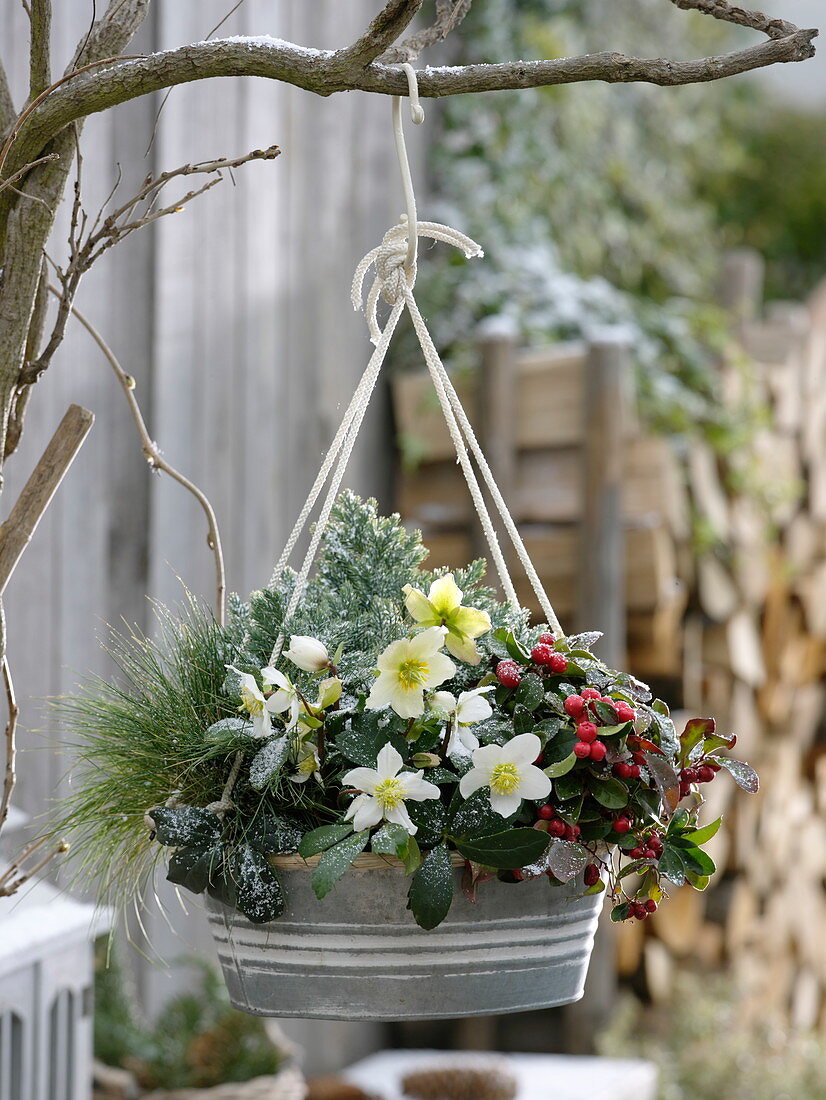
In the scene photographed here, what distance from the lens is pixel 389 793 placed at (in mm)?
749

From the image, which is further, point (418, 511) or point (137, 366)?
point (418, 511)

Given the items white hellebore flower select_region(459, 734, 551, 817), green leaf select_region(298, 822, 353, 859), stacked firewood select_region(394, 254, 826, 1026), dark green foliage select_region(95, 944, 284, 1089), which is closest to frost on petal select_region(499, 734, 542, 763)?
white hellebore flower select_region(459, 734, 551, 817)

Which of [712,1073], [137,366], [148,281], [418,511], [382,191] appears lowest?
[712,1073]

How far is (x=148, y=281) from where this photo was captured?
2041mm

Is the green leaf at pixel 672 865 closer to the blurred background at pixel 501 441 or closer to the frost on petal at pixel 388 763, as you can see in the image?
the frost on petal at pixel 388 763

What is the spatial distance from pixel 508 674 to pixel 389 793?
0.12 m

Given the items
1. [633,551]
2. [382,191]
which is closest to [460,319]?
[382,191]

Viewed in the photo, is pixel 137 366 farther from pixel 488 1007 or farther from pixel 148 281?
pixel 488 1007

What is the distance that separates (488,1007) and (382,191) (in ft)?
7.12

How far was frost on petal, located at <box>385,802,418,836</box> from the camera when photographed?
2.45 feet

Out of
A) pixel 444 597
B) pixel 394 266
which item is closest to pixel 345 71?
pixel 394 266

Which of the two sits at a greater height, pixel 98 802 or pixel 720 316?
pixel 720 316

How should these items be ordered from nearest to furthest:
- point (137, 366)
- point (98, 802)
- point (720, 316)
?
point (98, 802) → point (137, 366) → point (720, 316)

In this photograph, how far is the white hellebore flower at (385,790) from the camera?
0.75 m
